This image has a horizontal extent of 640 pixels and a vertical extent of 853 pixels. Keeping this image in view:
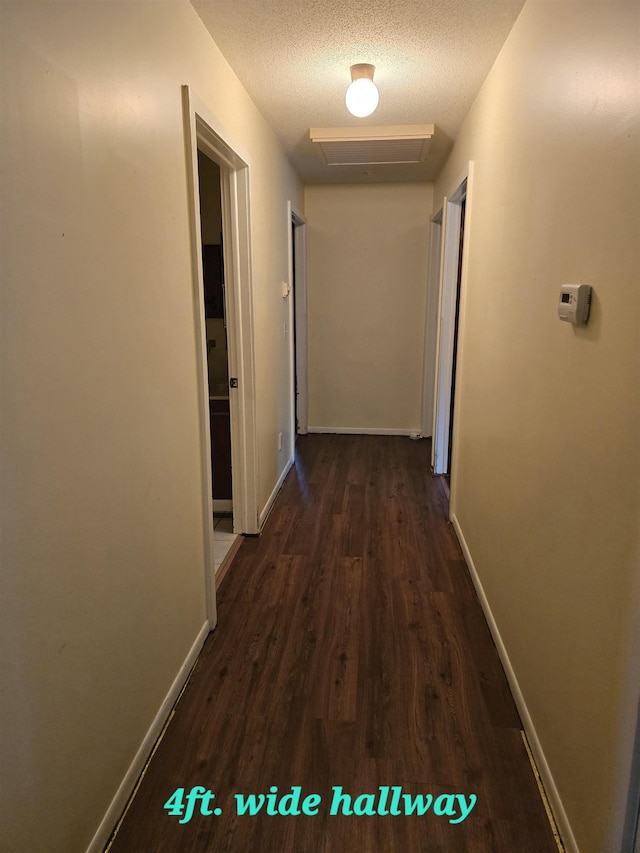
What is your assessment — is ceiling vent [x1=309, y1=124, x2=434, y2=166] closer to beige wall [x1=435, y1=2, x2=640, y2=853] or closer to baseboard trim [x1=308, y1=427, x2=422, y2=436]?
beige wall [x1=435, y1=2, x2=640, y2=853]

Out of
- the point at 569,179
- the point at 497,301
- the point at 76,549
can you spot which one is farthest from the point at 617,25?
the point at 76,549

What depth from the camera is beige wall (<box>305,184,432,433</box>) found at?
196 inches

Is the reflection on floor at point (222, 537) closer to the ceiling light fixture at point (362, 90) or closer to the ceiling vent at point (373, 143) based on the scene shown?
the ceiling light fixture at point (362, 90)

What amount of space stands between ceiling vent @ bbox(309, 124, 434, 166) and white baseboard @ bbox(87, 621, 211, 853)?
10.0 ft

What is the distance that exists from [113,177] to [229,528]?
7.61ft

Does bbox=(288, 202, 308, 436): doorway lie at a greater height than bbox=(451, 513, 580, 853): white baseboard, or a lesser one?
greater

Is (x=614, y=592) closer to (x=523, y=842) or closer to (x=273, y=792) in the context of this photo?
(x=523, y=842)

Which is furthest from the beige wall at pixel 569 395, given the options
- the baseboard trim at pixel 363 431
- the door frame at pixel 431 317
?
the baseboard trim at pixel 363 431

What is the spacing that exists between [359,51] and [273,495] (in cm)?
258

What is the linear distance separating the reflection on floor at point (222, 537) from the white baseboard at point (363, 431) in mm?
2201

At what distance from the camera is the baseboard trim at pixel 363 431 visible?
17.8 ft

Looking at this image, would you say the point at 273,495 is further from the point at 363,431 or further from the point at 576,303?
the point at 576,303

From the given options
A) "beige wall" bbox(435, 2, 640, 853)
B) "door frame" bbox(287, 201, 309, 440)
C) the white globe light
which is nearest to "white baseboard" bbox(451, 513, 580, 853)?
"beige wall" bbox(435, 2, 640, 853)

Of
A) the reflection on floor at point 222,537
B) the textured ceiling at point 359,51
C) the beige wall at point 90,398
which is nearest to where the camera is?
the beige wall at point 90,398
